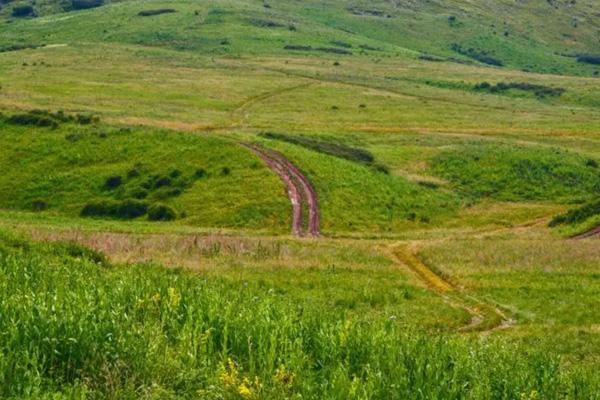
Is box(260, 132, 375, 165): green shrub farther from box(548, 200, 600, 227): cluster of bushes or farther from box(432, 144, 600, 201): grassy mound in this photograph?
box(548, 200, 600, 227): cluster of bushes

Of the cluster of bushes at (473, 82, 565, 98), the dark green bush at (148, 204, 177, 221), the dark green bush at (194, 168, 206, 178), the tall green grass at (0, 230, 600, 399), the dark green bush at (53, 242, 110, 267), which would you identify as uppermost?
the tall green grass at (0, 230, 600, 399)

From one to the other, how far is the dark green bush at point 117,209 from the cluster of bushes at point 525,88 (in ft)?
443

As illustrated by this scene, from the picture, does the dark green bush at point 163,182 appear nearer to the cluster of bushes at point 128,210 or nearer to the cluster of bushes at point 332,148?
the cluster of bushes at point 128,210

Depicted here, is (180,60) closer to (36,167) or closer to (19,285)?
(36,167)

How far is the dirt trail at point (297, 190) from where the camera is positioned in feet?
186

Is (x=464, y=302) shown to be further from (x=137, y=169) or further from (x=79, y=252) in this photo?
(x=137, y=169)

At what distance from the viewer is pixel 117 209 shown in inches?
2405

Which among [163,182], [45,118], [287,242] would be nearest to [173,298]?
[287,242]

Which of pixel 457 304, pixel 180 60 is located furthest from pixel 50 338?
pixel 180 60

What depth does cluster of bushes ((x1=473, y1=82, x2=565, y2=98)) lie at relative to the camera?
177m

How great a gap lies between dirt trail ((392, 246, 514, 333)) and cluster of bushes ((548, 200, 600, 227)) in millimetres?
20996

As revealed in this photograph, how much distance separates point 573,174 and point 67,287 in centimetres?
7479

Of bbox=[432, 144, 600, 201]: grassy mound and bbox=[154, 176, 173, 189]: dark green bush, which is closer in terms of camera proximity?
bbox=[154, 176, 173, 189]: dark green bush

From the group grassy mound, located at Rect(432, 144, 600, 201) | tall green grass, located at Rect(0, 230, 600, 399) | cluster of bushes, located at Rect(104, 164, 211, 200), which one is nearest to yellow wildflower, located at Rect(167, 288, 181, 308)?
tall green grass, located at Rect(0, 230, 600, 399)
